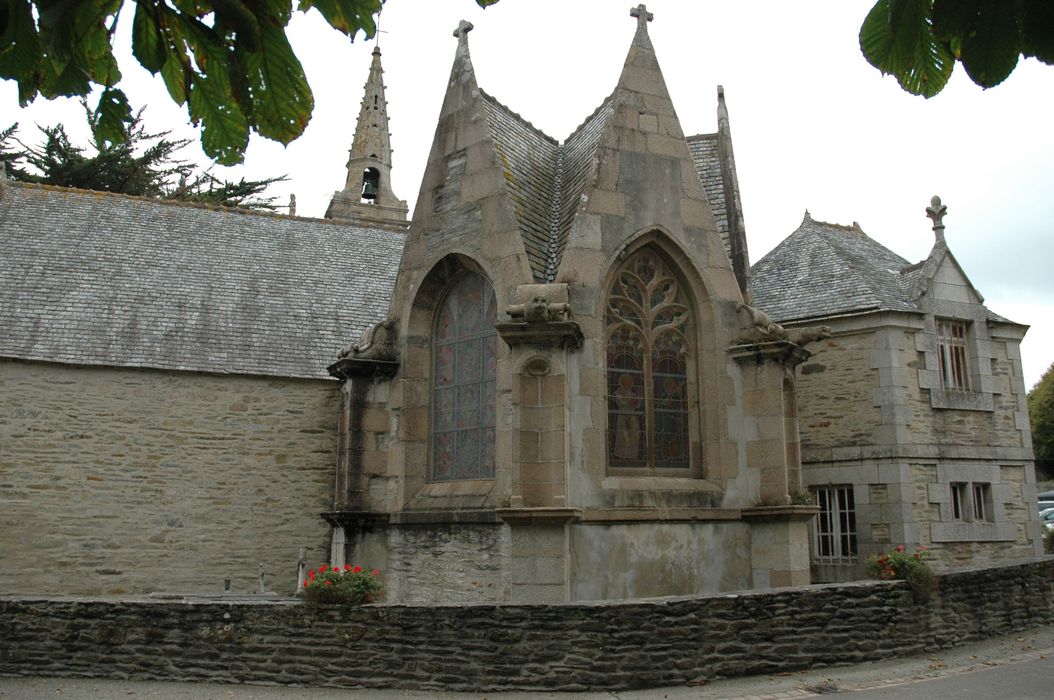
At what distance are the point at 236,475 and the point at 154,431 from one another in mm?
1571

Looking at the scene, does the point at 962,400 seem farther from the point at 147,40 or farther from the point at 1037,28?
the point at 147,40

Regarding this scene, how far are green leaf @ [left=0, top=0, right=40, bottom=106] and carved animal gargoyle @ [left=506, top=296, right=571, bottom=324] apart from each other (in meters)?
7.78

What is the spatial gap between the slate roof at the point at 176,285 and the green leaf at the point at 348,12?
1408cm

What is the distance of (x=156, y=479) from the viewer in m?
14.9

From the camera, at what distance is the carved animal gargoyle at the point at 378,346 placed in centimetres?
1198

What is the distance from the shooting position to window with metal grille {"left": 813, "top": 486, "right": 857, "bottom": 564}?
15578 millimetres

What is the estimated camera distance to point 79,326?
15461 mm

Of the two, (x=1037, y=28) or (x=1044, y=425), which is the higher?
(x=1044, y=425)

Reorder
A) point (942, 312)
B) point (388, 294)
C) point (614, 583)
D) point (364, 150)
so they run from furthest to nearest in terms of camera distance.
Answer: point (364, 150) → point (388, 294) → point (942, 312) → point (614, 583)

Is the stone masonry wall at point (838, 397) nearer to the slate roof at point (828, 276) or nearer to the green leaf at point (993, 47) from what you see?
the slate roof at point (828, 276)

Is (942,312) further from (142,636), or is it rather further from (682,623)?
(142,636)

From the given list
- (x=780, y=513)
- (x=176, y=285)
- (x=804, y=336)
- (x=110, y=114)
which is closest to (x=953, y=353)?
(x=804, y=336)

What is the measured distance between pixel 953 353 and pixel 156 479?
14.7 metres

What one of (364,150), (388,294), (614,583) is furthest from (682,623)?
(364,150)
